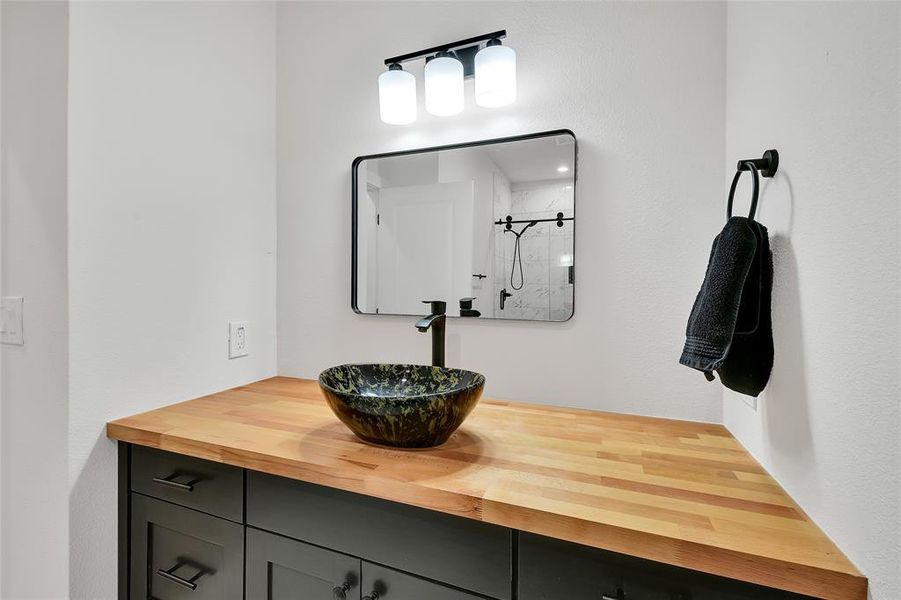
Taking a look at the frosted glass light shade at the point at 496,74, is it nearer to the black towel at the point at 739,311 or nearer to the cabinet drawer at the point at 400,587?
the black towel at the point at 739,311

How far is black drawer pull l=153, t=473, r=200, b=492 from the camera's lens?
1.10m

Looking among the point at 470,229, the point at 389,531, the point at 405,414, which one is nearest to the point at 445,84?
the point at 470,229

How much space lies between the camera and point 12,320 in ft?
3.94

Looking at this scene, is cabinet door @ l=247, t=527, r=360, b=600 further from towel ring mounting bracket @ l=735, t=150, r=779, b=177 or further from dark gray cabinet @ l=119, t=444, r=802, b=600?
towel ring mounting bracket @ l=735, t=150, r=779, b=177

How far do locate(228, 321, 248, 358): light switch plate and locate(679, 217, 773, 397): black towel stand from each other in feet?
4.64

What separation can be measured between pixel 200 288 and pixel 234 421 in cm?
50

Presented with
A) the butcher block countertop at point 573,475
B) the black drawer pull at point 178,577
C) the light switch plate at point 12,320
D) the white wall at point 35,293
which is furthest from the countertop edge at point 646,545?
the light switch plate at point 12,320

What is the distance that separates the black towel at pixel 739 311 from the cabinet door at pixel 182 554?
3.61 feet

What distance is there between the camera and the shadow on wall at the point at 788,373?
2.49 ft

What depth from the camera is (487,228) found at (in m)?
1.45

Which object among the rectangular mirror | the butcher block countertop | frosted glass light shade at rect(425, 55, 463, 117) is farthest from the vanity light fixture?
the butcher block countertop

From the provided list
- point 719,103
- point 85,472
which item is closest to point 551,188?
point 719,103

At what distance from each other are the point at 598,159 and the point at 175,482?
144 centimetres

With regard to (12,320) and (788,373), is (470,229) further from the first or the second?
(12,320)
